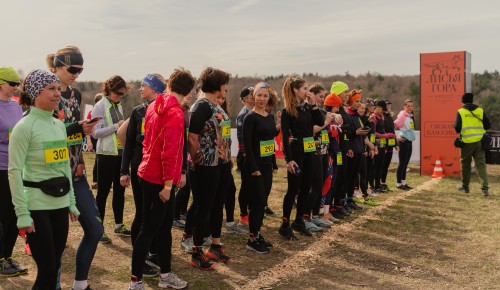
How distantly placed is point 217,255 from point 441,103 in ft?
35.8

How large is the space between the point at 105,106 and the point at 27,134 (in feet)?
9.05

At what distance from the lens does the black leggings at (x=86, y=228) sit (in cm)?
388

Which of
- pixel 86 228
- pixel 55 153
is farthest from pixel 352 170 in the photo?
pixel 55 153

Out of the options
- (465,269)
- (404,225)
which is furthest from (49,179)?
(404,225)

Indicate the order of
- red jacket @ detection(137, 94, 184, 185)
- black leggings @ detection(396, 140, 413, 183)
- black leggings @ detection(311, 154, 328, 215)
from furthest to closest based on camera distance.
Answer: black leggings @ detection(396, 140, 413, 183) < black leggings @ detection(311, 154, 328, 215) < red jacket @ detection(137, 94, 184, 185)

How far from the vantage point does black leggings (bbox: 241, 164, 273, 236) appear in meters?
5.34

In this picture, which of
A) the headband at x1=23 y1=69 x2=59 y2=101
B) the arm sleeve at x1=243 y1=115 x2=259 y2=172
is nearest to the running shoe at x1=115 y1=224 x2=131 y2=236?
the arm sleeve at x1=243 y1=115 x2=259 y2=172

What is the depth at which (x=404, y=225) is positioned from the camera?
7.36 meters

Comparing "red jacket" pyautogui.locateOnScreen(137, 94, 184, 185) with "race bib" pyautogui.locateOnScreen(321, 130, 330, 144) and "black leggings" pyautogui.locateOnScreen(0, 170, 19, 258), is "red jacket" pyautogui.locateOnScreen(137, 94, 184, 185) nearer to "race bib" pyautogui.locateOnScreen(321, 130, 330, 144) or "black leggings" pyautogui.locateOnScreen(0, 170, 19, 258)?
"black leggings" pyautogui.locateOnScreen(0, 170, 19, 258)

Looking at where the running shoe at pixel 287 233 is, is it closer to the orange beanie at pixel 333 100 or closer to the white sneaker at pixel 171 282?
the orange beanie at pixel 333 100

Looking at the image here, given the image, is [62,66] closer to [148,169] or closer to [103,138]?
[148,169]

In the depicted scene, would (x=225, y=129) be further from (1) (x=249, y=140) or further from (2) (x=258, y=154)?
(2) (x=258, y=154)

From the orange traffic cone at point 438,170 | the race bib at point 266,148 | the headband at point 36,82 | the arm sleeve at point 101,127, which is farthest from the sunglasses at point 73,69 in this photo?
the orange traffic cone at point 438,170

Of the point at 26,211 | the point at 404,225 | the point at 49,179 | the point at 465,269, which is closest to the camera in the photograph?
the point at 26,211
